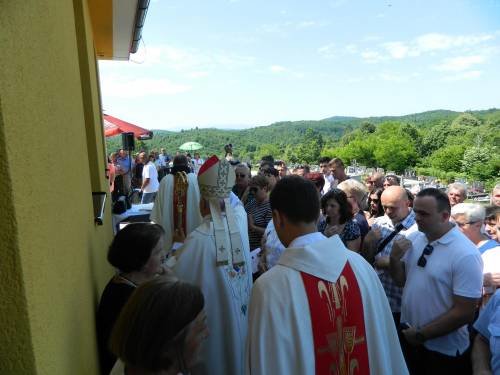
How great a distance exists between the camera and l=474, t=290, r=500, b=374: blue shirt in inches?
88.9

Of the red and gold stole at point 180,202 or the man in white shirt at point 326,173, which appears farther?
the man in white shirt at point 326,173

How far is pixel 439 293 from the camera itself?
9.32 feet

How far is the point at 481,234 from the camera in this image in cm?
370

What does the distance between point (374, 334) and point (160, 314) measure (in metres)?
1.12

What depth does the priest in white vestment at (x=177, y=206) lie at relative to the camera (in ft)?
16.7

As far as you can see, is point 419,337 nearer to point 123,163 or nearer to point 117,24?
point 117,24

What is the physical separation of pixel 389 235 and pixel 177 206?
2559 mm

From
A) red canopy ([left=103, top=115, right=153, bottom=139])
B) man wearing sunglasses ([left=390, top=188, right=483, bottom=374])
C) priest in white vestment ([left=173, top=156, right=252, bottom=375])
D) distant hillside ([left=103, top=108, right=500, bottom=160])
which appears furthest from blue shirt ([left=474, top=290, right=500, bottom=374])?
distant hillside ([left=103, top=108, right=500, bottom=160])

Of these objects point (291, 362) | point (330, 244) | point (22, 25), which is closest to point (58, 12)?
point (22, 25)

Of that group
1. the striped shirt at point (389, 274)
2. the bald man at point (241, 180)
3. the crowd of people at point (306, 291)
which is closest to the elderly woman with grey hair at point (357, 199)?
the crowd of people at point (306, 291)

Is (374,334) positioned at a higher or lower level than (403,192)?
lower

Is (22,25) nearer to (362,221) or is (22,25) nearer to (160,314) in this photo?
(160,314)

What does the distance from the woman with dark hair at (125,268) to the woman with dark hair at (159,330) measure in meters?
0.83

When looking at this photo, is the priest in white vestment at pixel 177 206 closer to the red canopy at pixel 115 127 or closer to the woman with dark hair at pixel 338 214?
the woman with dark hair at pixel 338 214
